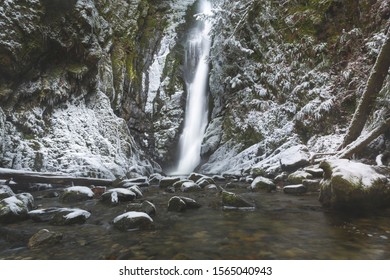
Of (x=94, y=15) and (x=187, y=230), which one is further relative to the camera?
(x=94, y=15)

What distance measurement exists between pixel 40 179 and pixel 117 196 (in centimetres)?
305

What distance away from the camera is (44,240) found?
311 cm

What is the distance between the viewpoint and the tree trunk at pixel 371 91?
5.74 meters

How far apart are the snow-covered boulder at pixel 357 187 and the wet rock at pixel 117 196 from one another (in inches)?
151

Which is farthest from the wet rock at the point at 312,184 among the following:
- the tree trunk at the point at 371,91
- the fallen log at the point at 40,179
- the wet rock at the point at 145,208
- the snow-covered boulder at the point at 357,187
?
the fallen log at the point at 40,179

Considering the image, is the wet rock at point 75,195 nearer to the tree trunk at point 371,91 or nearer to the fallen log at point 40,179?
the fallen log at point 40,179

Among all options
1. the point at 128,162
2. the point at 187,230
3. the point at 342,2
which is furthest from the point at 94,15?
the point at 187,230

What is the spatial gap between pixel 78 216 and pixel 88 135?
25.0 ft

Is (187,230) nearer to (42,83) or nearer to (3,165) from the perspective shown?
(3,165)

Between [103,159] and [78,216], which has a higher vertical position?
[103,159]

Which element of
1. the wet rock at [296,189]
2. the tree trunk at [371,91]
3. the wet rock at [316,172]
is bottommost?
the wet rock at [296,189]

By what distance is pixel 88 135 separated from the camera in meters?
11.1

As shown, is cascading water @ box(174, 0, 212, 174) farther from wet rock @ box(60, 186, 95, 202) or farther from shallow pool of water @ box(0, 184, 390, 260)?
shallow pool of water @ box(0, 184, 390, 260)

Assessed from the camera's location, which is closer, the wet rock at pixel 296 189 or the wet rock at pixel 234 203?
the wet rock at pixel 234 203
